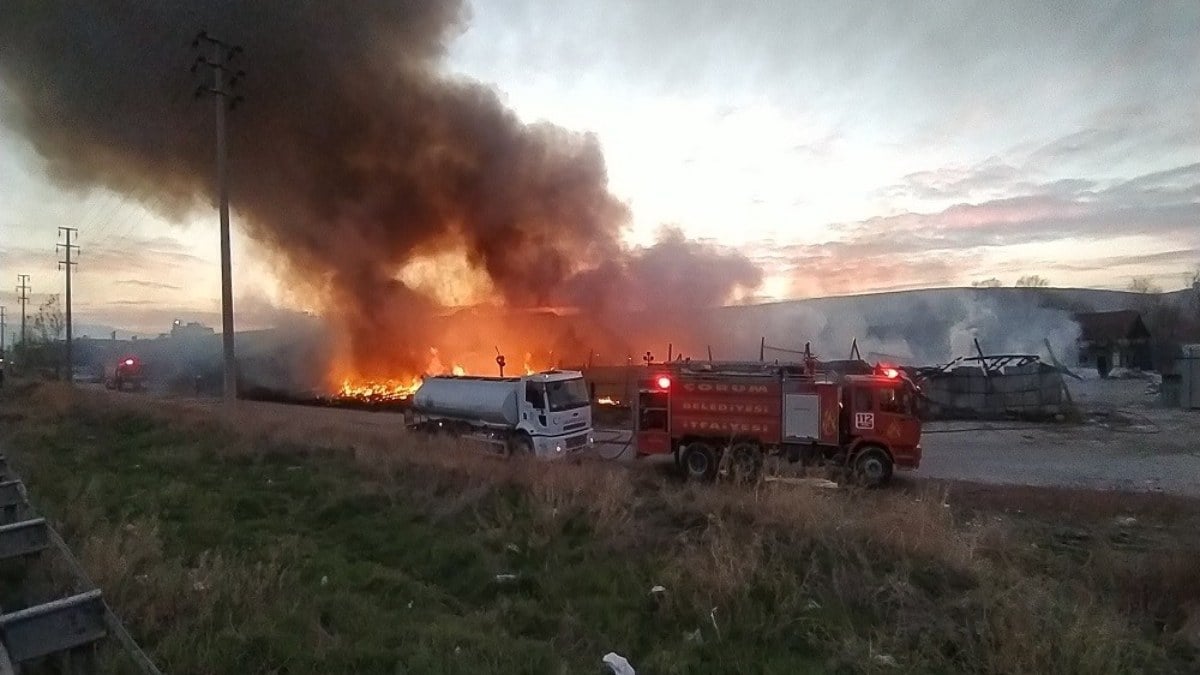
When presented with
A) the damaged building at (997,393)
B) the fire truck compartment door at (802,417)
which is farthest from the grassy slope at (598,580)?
the damaged building at (997,393)

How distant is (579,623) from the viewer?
225 inches

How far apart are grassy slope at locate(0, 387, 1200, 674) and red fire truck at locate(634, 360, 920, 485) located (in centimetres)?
434

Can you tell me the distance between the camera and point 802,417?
15.1 m

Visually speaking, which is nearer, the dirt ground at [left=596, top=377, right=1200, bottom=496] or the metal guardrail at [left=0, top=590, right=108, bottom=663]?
the metal guardrail at [left=0, top=590, right=108, bottom=663]

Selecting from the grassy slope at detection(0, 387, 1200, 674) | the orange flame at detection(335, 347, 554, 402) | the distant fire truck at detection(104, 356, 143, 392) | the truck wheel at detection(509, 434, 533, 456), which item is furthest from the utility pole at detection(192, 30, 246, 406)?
the distant fire truck at detection(104, 356, 143, 392)

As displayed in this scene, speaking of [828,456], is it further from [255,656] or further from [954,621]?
[255,656]

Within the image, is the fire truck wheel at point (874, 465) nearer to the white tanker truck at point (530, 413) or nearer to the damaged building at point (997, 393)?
the white tanker truck at point (530, 413)

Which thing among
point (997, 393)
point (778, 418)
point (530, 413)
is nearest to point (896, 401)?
point (778, 418)

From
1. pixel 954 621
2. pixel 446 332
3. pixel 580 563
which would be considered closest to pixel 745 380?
pixel 580 563

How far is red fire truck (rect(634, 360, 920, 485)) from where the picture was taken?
14719 millimetres

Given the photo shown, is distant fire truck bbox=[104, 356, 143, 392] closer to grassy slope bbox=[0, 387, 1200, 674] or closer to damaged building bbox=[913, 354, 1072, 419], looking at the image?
grassy slope bbox=[0, 387, 1200, 674]

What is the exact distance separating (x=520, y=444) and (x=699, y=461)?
400cm

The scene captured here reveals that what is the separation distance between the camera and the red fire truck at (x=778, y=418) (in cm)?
1472

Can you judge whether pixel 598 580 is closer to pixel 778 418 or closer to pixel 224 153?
pixel 778 418
